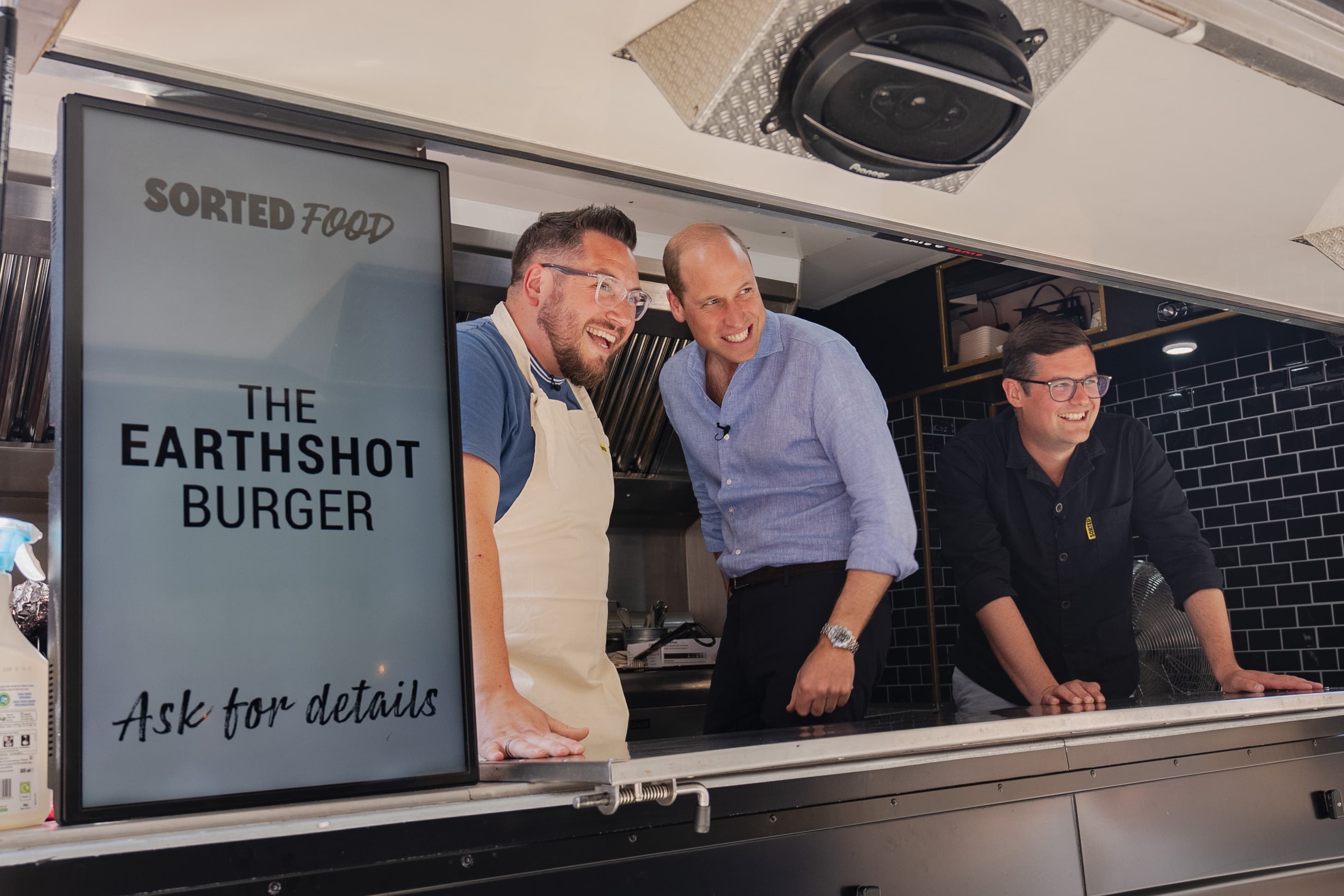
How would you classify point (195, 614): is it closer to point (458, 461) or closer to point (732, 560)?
point (458, 461)

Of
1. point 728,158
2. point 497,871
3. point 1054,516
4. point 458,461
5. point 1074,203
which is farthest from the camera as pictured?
point 1054,516

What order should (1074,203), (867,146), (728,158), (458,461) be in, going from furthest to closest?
1. (1074,203)
2. (728,158)
3. (867,146)
4. (458,461)

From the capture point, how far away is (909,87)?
130cm

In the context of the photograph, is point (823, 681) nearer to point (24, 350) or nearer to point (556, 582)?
point (556, 582)

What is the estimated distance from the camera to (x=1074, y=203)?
77.0 inches

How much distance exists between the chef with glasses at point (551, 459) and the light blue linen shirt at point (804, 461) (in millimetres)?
302

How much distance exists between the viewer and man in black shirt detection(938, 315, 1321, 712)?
9.31 feet

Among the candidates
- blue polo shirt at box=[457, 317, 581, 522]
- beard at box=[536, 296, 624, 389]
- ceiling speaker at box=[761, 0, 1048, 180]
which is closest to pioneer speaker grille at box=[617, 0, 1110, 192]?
ceiling speaker at box=[761, 0, 1048, 180]

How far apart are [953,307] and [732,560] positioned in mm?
2346

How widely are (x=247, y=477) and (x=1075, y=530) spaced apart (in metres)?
2.35

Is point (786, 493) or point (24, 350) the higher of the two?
point (24, 350)

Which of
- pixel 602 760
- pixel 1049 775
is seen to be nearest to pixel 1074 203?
pixel 1049 775

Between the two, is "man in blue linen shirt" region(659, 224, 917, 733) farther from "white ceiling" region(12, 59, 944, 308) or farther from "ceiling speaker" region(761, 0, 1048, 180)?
"ceiling speaker" region(761, 0, 1048, 180)

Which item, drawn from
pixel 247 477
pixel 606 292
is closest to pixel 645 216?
pixel 606 292
